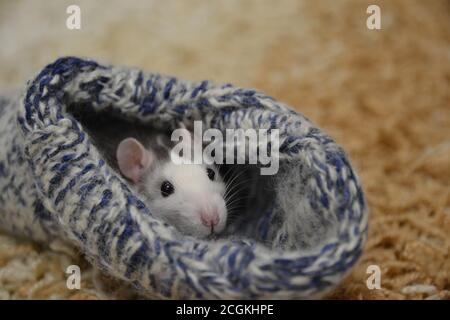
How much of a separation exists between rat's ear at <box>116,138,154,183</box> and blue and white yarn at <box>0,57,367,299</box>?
68 millimetres

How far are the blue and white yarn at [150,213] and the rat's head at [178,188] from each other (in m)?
0.09

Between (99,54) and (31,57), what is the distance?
32 centimetres

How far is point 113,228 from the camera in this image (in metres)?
1.02

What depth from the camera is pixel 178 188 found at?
4.25ft

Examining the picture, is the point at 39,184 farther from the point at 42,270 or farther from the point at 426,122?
the point at 426,122

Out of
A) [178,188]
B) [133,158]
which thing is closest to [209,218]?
[178,188]

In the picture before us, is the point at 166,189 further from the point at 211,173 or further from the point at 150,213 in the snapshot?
the point at 150,213

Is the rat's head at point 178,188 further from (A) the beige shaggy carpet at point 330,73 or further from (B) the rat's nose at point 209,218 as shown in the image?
(A) the beige shaggy carpet at point 330,73

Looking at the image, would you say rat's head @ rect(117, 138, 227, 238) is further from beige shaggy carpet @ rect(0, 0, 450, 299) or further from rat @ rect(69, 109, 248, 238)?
beige shaggy carpet @ rect(0, 0, 450, 299)

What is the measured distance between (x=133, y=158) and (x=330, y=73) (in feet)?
3.92

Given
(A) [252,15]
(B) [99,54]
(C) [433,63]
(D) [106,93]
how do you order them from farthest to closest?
(A) [252,15] < (B) [99,54] < (C) [433,63] < (D) [106,93]

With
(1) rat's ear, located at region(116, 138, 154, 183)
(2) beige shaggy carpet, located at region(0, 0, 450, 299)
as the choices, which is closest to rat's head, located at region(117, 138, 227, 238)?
(1) rat's ear, located at region(116, 138, 154, 183)

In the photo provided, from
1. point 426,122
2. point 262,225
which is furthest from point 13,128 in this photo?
point 426,122

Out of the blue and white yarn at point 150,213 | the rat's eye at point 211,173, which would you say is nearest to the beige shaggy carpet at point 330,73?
the blue and white yarn at point 150,213
